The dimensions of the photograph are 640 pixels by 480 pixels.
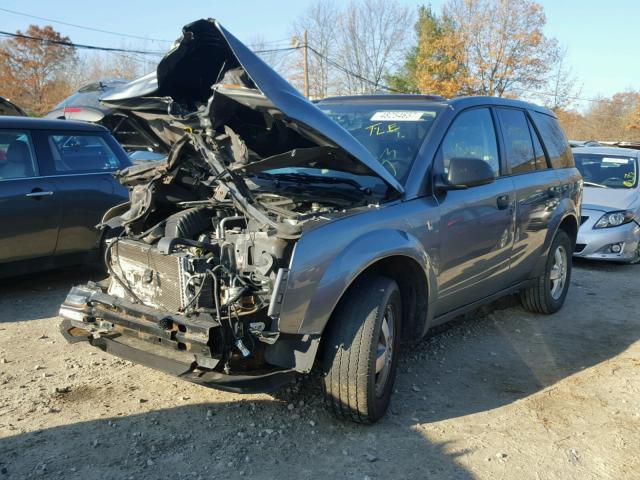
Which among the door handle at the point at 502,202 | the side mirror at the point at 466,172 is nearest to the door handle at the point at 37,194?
the side mirror at the point at 466,172

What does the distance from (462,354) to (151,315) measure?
8.48ft

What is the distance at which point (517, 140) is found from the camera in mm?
5023

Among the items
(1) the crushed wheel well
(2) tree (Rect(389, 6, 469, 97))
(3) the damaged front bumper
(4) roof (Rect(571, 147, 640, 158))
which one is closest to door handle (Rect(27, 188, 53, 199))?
(3) the damaged front bumper

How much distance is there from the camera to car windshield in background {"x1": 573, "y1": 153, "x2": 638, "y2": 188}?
8.86m

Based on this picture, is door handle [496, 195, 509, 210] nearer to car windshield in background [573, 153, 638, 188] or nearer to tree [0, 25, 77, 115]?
car windshield in background [573, 153, 638, 188]

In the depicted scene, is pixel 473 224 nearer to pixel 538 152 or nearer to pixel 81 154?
pixel 538 152

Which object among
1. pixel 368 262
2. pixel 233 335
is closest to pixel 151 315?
pixel 233 335

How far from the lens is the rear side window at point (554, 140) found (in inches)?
217

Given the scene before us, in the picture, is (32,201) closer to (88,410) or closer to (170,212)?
(170,212)

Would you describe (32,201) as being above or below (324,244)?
below

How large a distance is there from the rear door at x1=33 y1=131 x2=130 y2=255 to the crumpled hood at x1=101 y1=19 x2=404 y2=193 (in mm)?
2458

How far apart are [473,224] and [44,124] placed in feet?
14.2

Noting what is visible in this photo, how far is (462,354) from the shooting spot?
4676 millimetres

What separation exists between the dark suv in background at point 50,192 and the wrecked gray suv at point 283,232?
1801 millimetres
